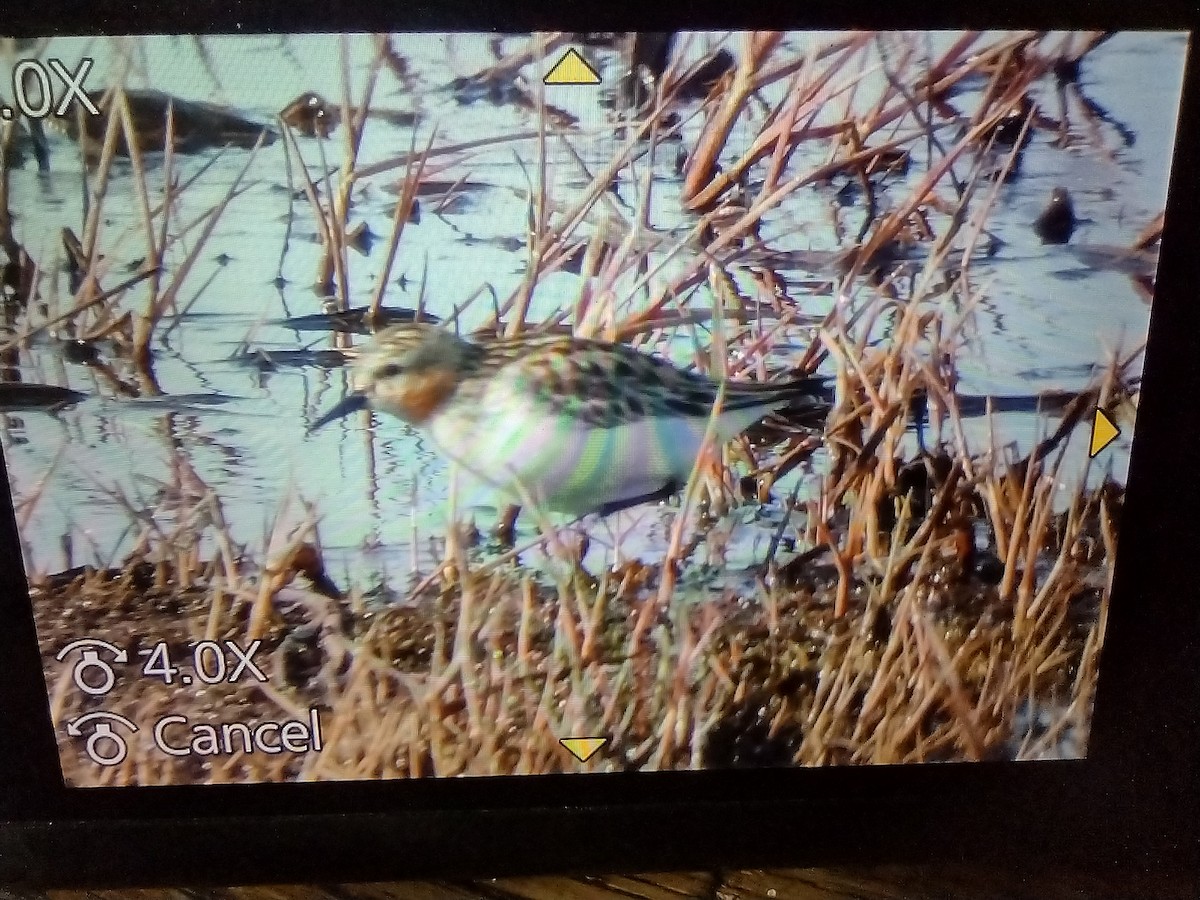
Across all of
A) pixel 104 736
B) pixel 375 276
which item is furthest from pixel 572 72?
pixel 104 736

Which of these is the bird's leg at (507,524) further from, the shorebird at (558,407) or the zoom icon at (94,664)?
the zoom icon at (94,664)

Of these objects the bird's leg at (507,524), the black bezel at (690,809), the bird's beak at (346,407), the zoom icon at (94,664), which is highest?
the bird's beak at (346,407)

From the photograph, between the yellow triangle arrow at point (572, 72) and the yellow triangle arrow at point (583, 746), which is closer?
the yellow triangle arrow at point (572, 72)

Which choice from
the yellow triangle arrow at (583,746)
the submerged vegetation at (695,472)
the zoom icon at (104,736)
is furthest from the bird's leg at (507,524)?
the zoom icon at (104,736)

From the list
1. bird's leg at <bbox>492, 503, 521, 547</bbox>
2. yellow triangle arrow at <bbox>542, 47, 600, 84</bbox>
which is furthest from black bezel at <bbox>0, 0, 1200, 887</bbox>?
yellow triangle arrow at <bbox>542, 47, 600, 84</bbox>

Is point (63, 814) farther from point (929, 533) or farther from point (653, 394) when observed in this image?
point (929, 533)

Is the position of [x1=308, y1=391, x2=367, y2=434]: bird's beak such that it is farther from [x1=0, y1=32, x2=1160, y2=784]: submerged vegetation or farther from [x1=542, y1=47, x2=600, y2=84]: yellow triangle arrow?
[x1=542, y1=47, x2=600, y2=84]: yellow triangle arrow

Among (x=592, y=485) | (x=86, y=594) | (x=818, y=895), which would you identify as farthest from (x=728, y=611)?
(x=86, y=594)
